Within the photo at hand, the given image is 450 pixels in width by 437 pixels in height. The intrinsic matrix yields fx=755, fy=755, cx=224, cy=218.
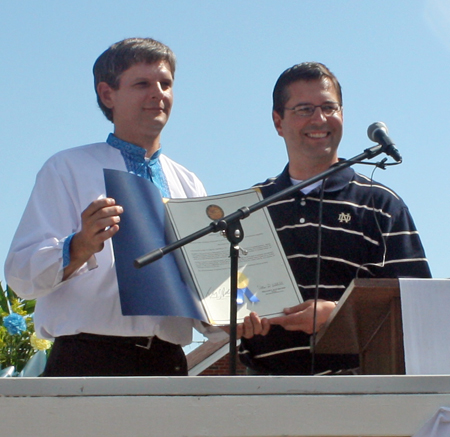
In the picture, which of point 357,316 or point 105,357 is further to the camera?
point 105,357

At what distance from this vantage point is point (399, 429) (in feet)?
6.47

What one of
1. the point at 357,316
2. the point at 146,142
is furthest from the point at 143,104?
the point at 357,316

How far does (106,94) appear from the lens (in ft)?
10.8

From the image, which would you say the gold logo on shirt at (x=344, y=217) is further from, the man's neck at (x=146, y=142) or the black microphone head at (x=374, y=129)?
the man's neck at (x=146, y=142)

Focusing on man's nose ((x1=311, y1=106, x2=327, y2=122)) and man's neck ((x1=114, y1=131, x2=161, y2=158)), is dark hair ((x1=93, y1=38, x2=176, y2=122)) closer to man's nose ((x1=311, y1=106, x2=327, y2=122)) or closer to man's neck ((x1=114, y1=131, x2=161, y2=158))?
man's neck ((x1=114, y1=131, x2=161, y2=158))

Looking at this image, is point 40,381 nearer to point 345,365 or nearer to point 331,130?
point 345,365

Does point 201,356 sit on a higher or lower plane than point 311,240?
lower

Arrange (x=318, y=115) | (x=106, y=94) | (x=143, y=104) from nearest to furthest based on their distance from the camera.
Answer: (x=143, y=104) < (x=106, y=94) < (x=318, y=115)

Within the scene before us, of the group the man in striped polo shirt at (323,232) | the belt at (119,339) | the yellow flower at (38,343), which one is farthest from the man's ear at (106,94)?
the yellow flower at (38,343)

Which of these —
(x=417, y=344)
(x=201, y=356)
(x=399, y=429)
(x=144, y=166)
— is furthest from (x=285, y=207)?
(x=201, y=356)

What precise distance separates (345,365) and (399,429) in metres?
1.26

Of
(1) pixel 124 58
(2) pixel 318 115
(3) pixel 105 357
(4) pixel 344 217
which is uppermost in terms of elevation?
(1) pixel 124 58

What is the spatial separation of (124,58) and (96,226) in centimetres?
96

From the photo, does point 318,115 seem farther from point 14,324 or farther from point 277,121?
point 14,324
